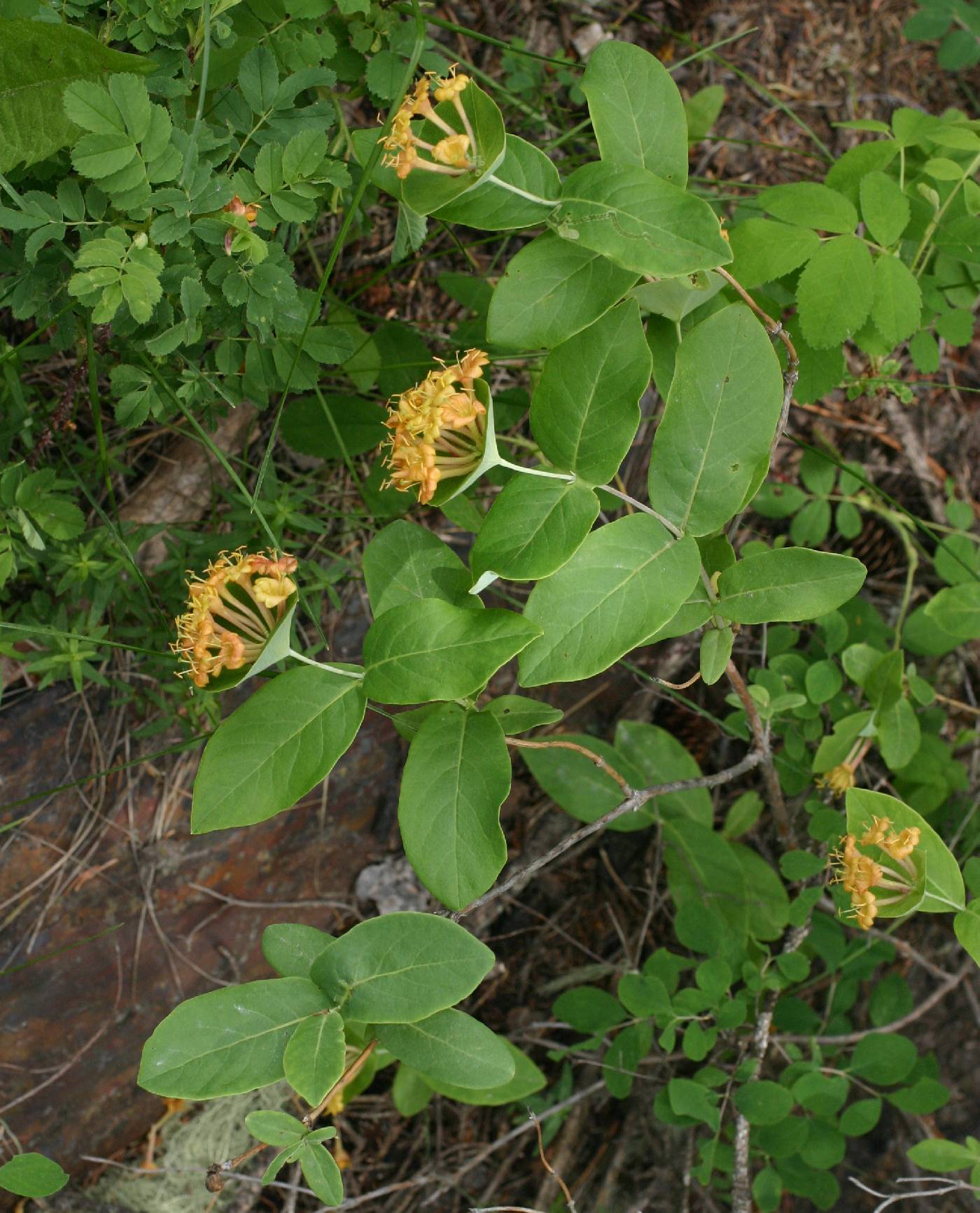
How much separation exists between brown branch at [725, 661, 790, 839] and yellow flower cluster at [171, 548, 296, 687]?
66 cm

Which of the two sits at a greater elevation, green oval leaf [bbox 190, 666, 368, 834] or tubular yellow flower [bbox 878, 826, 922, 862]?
green oval leaf [bbox 190, 666, 368, 834]

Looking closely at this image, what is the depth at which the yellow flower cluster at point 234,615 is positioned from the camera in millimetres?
1224

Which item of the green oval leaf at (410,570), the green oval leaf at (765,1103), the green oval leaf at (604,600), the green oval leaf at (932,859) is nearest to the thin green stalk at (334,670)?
the green oval leaf at (410,570)

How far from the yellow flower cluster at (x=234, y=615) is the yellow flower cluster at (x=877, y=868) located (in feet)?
3.10

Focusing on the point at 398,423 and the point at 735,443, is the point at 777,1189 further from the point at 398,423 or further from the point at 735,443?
the point at 398,423

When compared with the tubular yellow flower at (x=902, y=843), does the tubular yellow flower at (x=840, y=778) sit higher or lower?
lower

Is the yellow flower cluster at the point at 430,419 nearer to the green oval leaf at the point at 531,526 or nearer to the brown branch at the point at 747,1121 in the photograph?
the green oval leaf at the point at 531,526

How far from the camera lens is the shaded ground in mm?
1904

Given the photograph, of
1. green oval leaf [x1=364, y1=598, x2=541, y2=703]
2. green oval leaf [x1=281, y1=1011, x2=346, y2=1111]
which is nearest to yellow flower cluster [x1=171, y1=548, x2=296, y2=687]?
green oval leaf [x1=364, y1=598, x2=541, y2=703]

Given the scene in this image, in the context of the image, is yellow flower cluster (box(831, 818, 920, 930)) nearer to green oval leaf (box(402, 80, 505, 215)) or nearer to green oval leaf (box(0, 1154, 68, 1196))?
green oval leaf (box(402, 80, 505, 215))

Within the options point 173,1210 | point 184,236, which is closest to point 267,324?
point 184,236

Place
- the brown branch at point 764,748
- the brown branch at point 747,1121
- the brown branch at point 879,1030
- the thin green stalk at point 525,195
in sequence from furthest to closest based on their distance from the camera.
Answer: the brown branch at point 879,1030 < the brown branch at point 747,1121 < the brown branch at point 764,748 < the thin green stalk at point 525,195

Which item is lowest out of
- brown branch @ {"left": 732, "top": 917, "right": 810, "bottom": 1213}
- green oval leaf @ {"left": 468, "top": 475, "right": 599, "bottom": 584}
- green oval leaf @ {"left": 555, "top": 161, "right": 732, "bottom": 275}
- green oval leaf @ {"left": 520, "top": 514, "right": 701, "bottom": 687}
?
brown branch @ {"left": 732, "top": 917, "right": 810, "bottom": 1213}

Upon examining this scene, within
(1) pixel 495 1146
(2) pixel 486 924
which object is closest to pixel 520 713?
(2) pixel 486 924
